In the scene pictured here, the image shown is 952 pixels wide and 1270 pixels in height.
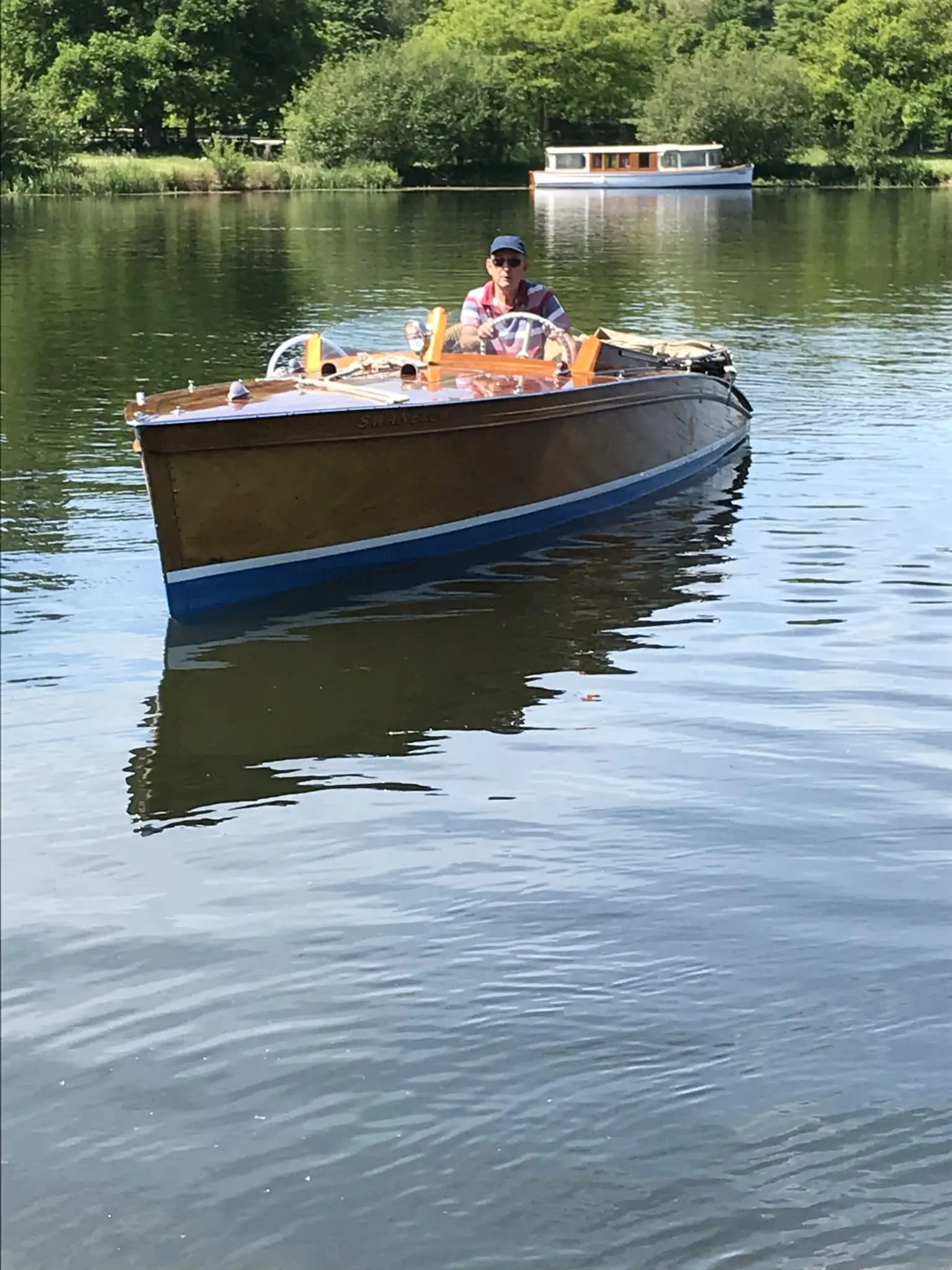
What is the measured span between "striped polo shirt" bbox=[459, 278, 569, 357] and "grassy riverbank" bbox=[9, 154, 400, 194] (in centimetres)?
4360

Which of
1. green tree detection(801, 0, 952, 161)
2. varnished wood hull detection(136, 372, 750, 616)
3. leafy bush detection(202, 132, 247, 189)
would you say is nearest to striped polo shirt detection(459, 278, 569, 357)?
varnished wood hull detection(136, 372, 750, 616)

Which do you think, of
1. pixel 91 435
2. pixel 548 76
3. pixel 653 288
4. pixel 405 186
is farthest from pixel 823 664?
pixel 548 76

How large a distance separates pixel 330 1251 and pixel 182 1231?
1.22 ft

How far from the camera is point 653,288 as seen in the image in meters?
32.1

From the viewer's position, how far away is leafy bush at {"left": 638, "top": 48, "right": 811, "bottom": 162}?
8438cm

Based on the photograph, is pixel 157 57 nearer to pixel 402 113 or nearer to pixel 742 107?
pixel 402 113

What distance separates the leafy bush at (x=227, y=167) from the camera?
6238 cm

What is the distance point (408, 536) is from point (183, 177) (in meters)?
53.7

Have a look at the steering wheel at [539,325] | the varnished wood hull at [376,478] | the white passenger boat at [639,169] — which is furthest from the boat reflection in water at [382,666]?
the white passenger boat at [639,169]

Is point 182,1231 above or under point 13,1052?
under

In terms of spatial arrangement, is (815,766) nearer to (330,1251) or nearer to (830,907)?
(830,907)

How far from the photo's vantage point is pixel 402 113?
2916 inches

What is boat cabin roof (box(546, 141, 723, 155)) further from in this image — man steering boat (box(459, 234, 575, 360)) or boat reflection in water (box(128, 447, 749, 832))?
boat reflection in water (box(128, 447, 749, 832))

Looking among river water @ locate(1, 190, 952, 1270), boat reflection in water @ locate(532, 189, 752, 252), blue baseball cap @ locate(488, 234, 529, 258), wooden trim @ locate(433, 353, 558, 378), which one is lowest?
river water @ locate(1, 190, 952, 1270)
